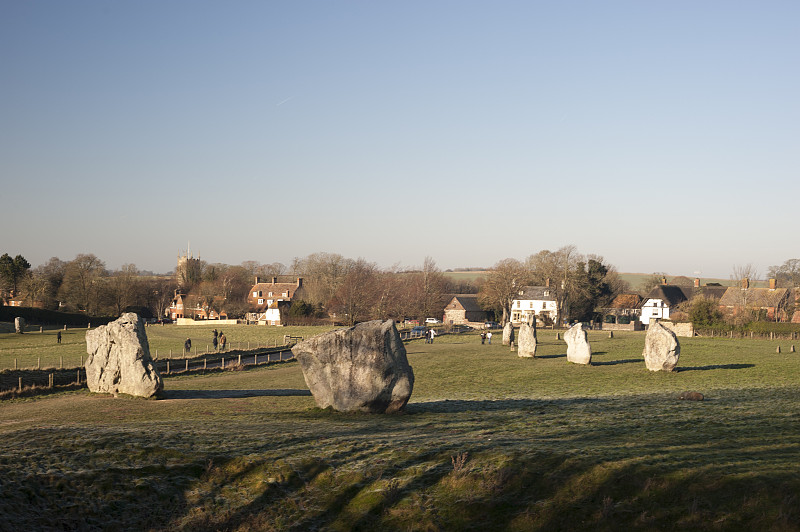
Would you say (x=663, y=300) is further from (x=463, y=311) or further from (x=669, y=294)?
(x=463, y=311)

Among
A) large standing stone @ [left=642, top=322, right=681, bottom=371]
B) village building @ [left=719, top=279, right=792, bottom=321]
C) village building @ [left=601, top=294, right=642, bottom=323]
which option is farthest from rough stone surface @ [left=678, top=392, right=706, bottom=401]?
village building @ [left=601, top=294, right=642, bottom=323]

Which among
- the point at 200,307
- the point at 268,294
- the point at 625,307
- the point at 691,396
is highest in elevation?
the point at 268,294

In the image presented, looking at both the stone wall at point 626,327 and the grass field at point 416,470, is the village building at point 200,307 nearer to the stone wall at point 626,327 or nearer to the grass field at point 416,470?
the stone wall at point 626,327

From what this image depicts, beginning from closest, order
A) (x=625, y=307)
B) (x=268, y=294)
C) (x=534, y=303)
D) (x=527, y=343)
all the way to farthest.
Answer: (x=527, y=343) → (x=534, y=303) → (x=625, y=307) → (x=268, y=294)

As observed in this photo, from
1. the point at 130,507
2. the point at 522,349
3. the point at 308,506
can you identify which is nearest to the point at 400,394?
the point at 308,506

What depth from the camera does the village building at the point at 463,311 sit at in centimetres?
13250

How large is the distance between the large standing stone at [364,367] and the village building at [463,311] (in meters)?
105

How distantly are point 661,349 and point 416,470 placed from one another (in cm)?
2873

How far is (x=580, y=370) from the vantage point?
43.6 metres

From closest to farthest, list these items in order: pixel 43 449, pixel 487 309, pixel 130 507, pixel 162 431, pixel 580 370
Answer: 1. pixel 130 507
2. pixel 43 449
3. pixel 162 431
4. pixel 580 370
5. pixel 487 309

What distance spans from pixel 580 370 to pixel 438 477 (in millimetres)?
29840

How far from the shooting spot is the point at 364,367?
25.5m

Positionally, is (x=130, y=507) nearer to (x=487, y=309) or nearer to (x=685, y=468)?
(x=685, y=468)

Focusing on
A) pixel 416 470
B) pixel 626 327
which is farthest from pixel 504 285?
pixel 416 470
